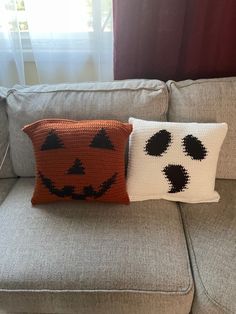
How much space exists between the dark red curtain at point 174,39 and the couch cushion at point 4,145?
1.93 ft

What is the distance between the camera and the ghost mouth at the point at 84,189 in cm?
117

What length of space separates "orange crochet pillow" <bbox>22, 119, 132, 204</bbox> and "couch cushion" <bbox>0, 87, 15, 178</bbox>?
0.27 m

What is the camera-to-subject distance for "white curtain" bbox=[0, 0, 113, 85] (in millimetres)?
1468

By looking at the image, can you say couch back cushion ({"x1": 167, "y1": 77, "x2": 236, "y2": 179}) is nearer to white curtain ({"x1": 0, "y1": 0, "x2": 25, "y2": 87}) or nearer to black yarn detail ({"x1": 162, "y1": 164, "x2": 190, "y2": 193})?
black yarn detail ({"x1": 162, "y1": 164, "x2": 190, "y2": 193})

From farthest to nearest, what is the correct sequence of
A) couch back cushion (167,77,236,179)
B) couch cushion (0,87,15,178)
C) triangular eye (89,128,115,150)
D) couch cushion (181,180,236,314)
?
couch cushion (0,87,15,178), couch back cushion (167,77,236,179), triangular eye (89,128,115,150), couch cushion (181,180,236,314)

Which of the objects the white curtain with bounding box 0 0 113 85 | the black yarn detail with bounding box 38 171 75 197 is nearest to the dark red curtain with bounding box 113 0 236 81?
the white curtain with bounding box 0 0 113 85

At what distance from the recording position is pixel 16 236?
42.9 inches

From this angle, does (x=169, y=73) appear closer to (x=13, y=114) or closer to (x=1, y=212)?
(x=13, y=114)

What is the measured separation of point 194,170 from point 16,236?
73cm

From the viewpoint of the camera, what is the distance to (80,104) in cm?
133

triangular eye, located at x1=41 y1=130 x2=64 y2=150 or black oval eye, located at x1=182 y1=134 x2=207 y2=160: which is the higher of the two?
triangular eye, located at x1=41 y1=130 x2=64 y2=150

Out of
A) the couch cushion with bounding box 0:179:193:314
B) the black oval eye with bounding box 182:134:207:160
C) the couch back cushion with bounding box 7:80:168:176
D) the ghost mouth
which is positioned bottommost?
the couch cushion with bounding box 0:179:193:314

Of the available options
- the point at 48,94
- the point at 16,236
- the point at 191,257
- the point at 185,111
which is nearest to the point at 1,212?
the point at 16,236

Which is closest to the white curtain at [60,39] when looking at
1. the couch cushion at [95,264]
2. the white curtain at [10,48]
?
the white curtain at [10,48]
